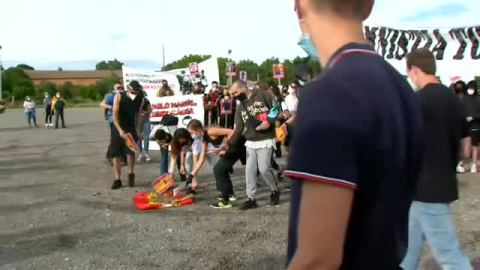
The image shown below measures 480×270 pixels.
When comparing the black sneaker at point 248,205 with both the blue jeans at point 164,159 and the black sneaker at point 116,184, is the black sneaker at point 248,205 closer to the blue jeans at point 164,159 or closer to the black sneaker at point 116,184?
the blue jeans at point 164,159

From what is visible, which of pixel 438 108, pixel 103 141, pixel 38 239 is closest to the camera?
pixel 438 108

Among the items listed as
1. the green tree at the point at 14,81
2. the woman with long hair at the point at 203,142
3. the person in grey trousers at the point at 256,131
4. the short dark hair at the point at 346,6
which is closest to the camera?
the short dark hair at the point at 346,6

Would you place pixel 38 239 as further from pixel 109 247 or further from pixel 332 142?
pixel 332 142

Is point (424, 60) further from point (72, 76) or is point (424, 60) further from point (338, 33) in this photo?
point (72, 76)

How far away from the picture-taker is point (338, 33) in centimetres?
140

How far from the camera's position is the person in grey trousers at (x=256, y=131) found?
725cm

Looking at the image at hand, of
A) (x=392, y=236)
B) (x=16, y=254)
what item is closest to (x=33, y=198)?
(x=16, y=254)

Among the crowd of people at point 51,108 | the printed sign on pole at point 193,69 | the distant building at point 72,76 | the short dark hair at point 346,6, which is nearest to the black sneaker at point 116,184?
the short dark hair at point 346,6

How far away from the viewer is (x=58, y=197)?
8.27 m

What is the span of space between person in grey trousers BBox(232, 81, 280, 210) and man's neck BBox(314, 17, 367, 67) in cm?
577

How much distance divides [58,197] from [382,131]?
7.71 metres

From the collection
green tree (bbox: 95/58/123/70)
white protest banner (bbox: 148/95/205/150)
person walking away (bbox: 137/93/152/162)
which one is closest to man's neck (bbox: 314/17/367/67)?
person walking away (bbox: 137/93/152/162)

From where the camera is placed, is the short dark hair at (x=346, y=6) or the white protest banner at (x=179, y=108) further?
the white protest banner at (x=179, y=108)

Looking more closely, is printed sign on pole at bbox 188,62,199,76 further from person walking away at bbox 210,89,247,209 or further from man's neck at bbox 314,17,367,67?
man's neck at bbox 314,17,367,67
